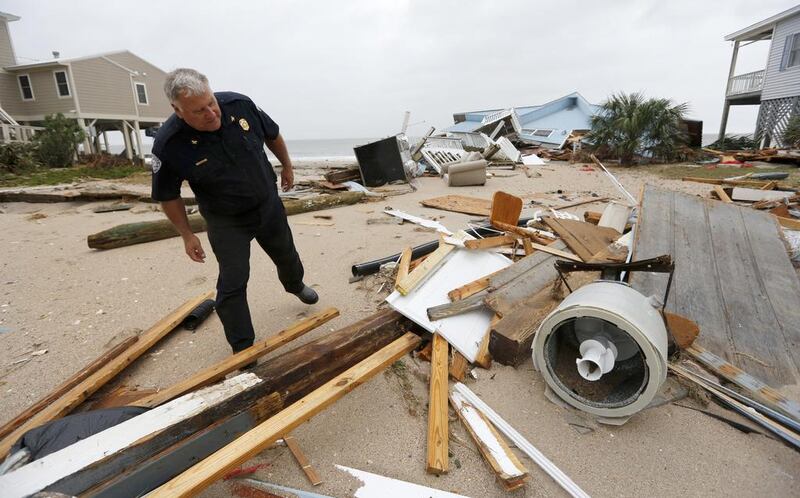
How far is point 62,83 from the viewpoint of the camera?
19.8 metres

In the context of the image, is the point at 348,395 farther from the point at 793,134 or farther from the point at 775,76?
the point at 775,76

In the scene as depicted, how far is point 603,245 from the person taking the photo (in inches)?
169

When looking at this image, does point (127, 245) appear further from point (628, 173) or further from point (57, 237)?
point (628, 173)

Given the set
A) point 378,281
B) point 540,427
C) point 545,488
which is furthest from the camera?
point 378,281

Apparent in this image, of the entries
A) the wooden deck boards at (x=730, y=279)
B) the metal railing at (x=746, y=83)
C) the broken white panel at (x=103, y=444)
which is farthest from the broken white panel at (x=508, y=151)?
the broken white panel at (x=103, y=444)

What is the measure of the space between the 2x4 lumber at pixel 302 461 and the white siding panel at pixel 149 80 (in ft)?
85.6

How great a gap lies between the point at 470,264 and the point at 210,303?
97.0 inches

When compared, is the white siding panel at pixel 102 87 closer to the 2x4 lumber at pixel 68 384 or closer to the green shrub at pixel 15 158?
the green shrub at pixel 15 158

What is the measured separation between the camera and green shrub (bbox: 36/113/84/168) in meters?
17.2

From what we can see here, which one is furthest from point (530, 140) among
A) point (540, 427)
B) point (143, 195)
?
point (540, 427)

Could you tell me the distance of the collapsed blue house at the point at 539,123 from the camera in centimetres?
2162

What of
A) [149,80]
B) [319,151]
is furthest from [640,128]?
[319,151]

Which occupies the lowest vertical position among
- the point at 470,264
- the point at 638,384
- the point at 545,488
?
the point at 545,488

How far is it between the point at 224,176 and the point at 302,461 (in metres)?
1.72
